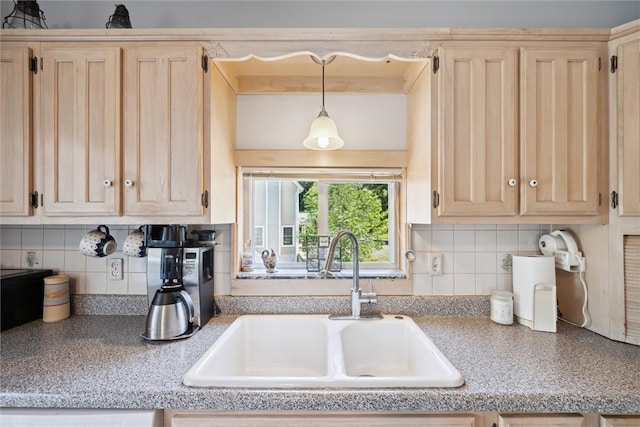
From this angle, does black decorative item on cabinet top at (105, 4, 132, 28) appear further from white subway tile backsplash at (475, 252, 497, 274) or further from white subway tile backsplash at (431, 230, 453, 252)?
white subway tile backsplash at (475, 252, 497, 274)

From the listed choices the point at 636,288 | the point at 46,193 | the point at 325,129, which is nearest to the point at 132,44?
the point at 46,193

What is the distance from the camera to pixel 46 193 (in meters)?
1.29

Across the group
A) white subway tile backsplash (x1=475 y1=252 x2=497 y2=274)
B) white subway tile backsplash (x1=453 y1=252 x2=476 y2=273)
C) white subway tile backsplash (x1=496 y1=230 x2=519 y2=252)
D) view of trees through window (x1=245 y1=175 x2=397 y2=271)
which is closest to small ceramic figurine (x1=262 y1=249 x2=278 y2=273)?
view of trees through window (x1=245 y1=175 x2=397 y2=271)

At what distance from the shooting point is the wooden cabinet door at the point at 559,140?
1258mm

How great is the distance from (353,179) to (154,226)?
101 centimetres

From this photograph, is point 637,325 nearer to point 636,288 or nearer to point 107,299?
point 636,288

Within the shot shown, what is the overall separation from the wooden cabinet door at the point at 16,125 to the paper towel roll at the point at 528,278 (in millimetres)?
2167

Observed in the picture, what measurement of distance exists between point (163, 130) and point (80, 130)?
0.35m

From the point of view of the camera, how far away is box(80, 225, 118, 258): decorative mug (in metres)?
1.46

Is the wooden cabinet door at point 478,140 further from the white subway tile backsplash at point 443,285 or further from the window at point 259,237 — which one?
the window at point 259,237

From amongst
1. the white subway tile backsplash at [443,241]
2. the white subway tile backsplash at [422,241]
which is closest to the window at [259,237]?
the white subway tile backsplash at [422,241]

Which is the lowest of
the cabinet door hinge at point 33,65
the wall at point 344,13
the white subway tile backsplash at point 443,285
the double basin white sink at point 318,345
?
the double basin white sink at point 318,345

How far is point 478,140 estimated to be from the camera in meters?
1.27

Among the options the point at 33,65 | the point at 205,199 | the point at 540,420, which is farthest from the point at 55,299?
the point at 540,420
